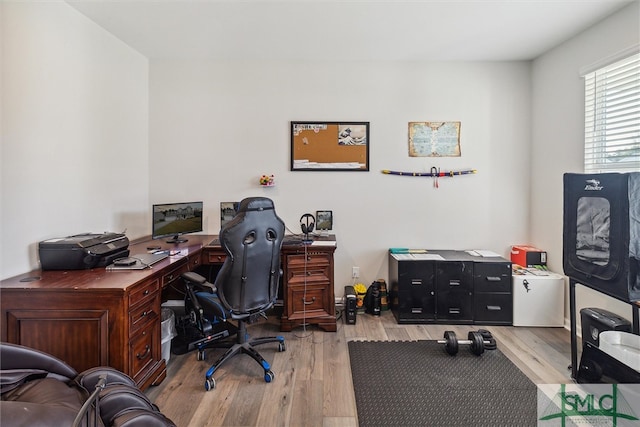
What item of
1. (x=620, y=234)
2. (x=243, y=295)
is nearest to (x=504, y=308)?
(x=620, y=234)

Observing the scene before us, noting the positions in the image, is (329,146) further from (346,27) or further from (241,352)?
(241,352)

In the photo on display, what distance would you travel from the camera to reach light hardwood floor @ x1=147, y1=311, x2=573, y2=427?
6.33 feet

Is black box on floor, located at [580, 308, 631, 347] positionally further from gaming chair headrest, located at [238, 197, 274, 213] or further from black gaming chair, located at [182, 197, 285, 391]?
gaming chair headrest, located at [238, 197, 274, 213]

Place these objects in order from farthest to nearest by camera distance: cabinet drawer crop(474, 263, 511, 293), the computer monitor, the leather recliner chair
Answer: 1. cabinet drawer crop(474, 263, 511, 293)
2. the computer monitor
3. the leather recliner chair

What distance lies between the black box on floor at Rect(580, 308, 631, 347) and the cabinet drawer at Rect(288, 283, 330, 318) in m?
2.00

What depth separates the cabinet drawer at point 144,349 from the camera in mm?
1898

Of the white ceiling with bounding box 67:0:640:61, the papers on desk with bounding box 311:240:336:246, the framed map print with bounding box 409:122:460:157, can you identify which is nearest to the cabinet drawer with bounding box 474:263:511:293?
the framed map print with bounding box 409:122:460:157

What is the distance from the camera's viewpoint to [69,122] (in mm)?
2402

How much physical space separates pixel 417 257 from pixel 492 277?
28.9 inches

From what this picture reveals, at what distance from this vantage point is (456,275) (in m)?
3.15

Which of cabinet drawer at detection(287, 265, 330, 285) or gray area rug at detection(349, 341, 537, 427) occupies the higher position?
cabinet drawer at detection(287, 265, 330, 285)

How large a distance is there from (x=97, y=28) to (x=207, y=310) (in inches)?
102

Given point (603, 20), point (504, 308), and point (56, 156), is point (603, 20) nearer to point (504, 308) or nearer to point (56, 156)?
point (504, 308)

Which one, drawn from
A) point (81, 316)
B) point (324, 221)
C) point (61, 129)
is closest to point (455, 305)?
point (324, 221)
